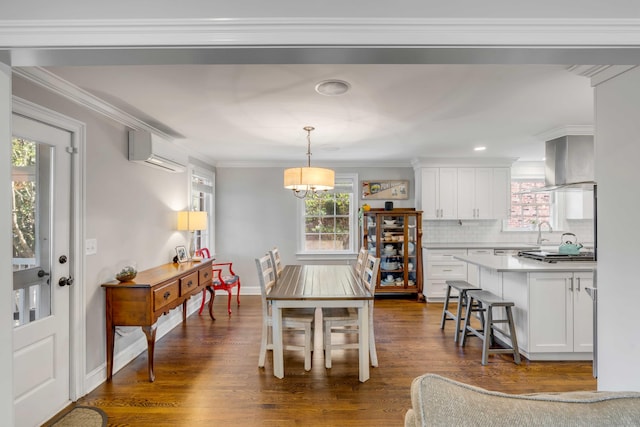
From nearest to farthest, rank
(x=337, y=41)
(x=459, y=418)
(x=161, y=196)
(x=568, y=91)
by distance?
(x=459, y=418)
(x=337, y=41)
(x=568, y=91)
(x=161, y=196)

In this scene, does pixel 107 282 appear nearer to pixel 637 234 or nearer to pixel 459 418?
pixel 459 418

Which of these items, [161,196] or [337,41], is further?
[161,196]

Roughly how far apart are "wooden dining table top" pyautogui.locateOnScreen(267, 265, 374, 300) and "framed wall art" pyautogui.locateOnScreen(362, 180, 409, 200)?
6.81 feet

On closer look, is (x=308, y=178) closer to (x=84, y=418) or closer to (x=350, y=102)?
(x=350, y=102)

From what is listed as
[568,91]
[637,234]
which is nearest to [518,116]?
[568,91]

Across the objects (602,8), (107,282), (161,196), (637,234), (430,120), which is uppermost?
(430,120)

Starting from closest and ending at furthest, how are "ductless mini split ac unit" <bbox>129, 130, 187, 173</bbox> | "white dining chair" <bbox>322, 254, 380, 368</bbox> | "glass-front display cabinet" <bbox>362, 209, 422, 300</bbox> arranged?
1. "white dining chair" <bbox>322, 254, 380, 368</bbox>
2. "ductless mini split ac unit" <bbox>129, 130, 187, 173</bbox>
3. "glass-front display cabinet" <bbox>362, 209, 422, 300</bbox>

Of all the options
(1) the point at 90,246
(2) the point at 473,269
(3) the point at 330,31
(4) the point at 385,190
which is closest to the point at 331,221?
(4) the point at 385,190

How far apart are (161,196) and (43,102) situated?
1693 millimetres

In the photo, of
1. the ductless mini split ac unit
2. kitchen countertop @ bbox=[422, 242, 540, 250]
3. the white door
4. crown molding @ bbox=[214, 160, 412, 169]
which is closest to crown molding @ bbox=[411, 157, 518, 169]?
crown molding @ bbox=[214, 160, 412, 169]

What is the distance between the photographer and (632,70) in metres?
1.61

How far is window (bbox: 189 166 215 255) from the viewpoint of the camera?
15.3ft

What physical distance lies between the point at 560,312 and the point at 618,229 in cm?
168

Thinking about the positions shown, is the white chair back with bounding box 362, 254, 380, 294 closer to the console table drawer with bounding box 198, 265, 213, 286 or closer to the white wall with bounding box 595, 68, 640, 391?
the white wall with bounding box 595, 68, 640, 391
